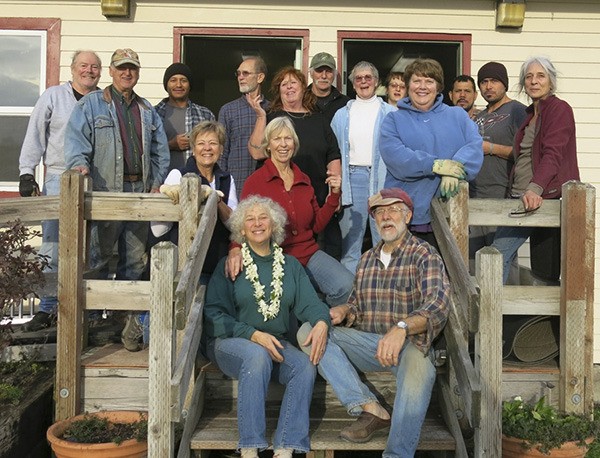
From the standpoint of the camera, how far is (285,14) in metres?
6.53

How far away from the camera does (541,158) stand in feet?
14.5

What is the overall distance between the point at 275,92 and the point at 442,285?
2.09m

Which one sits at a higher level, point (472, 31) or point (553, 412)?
point (472, 31)

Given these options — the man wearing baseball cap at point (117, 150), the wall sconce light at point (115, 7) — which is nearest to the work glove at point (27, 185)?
the man wearing baseball cap at point (117, 150)

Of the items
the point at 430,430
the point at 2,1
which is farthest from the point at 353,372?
the point at 2,1

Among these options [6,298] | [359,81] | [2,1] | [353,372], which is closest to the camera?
[353,372]

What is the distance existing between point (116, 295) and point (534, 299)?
2.56m

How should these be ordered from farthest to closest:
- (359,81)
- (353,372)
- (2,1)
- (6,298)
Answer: (2,1) → (359,81) → (6,298) → (353,372)

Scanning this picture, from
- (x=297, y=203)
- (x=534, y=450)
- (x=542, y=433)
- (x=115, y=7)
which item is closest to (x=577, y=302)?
(x=542, y=433)

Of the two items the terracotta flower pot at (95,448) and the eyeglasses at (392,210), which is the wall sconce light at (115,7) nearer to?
the eyeglasses at (392,210)

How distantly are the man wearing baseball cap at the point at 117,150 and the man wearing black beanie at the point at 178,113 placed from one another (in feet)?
1.76

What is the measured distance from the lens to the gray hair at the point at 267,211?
3904mm

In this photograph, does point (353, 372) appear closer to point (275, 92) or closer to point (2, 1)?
point (275, 92)

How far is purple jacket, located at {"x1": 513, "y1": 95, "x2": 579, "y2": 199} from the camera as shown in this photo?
14.1ft
